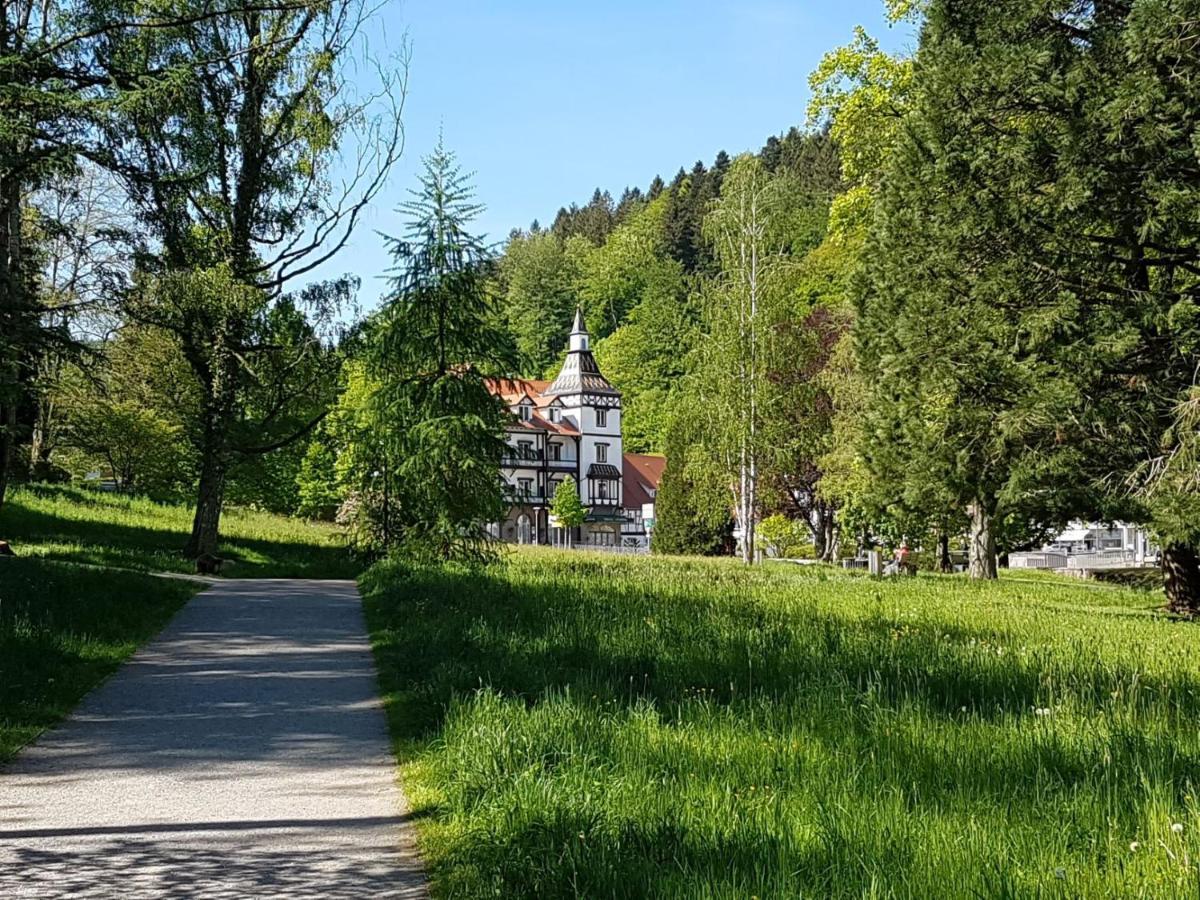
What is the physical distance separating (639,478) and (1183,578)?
227 feet

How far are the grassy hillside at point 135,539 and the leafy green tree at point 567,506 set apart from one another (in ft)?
130

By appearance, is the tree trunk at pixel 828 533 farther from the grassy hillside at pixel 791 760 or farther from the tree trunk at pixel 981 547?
the grassy hillside at pixel 791 760

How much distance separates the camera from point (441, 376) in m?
22.0

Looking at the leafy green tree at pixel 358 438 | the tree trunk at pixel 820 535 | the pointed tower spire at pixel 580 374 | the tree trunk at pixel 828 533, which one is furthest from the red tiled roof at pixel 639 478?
the leafy green tree at pixel 358 438

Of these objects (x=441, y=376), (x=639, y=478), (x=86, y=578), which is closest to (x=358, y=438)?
(x=441, y=376)

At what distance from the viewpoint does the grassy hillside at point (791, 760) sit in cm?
408

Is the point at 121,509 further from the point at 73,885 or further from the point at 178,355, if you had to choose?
the point at 73,885

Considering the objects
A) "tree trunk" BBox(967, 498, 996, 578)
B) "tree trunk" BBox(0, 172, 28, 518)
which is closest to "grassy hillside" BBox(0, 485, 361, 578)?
"tree trunk" BBox(0, 172, 28, 518)

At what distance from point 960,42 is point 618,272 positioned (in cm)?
7899

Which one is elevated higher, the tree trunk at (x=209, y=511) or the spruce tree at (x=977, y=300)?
the spruce tree at (x=977, y=300)

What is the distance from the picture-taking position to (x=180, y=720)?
8.22 meters

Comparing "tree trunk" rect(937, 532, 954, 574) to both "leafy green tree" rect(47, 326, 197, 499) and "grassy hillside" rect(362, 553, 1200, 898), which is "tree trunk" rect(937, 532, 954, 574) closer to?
"leafy green tree" rect(47, 326, 197, 499)

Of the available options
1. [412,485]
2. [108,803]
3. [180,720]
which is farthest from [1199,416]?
[108,803]

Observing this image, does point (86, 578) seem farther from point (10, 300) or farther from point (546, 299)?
point (546, 299)
